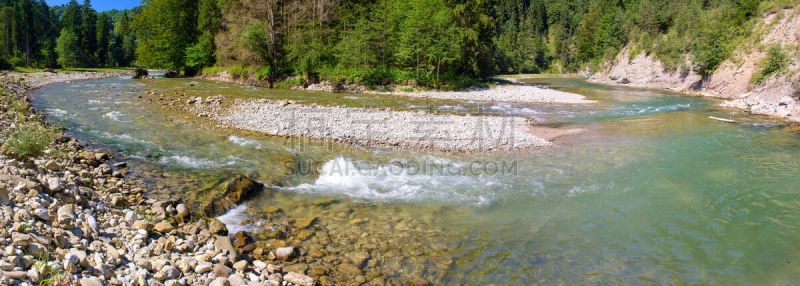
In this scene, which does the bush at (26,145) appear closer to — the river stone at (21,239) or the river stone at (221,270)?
the river stone at (21,239)

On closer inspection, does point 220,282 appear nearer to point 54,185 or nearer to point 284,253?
point 284,253

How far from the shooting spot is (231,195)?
29.8 ft

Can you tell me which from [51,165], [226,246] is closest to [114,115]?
[51,165]

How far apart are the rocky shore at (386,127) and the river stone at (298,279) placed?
9.08 meters

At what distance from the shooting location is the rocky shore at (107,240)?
462 cm

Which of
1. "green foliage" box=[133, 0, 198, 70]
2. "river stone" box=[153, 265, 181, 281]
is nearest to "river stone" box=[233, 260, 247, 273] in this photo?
"river stone" box=[153, 265, 181, 281]

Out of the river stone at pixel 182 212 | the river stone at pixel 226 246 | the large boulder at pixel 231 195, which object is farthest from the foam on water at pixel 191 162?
the river stone at pixel 226 246

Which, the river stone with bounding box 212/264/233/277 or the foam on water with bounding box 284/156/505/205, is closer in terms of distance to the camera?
the river stone with bounding box 212/264/233/277

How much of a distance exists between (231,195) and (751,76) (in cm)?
3976

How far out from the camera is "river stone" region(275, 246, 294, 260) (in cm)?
680

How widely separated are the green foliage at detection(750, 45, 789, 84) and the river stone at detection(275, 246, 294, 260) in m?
35.8

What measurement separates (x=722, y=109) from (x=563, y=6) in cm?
11932

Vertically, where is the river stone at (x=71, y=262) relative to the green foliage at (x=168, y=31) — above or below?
below

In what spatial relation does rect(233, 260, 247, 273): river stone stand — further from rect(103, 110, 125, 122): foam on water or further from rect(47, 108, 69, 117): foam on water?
rect(47, 108, 69, 117): foam on water
